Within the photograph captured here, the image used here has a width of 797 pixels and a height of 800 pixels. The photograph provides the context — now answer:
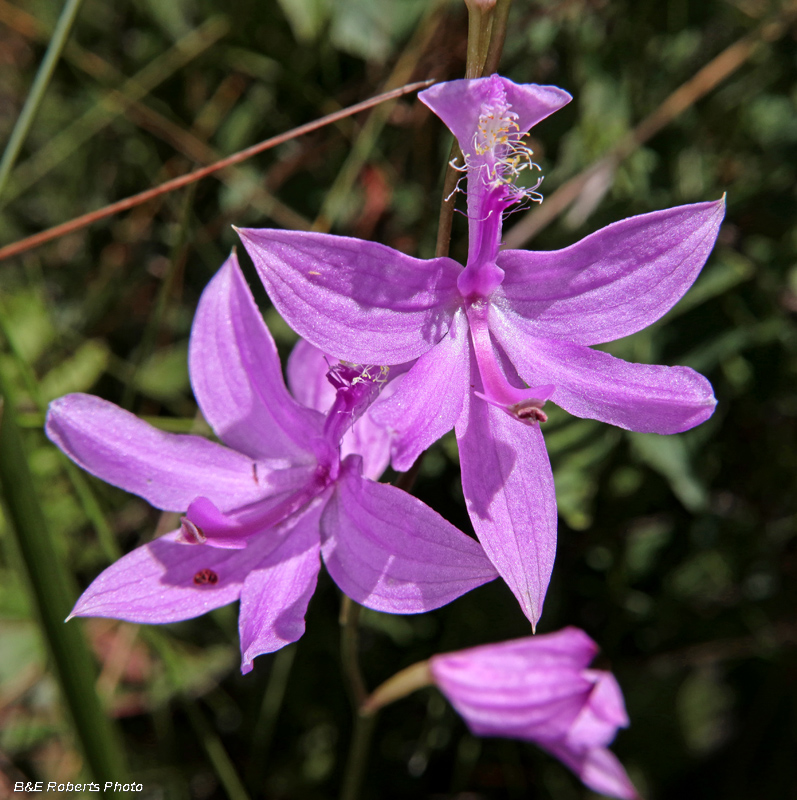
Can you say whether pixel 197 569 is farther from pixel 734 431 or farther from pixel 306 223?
pixel 734 431

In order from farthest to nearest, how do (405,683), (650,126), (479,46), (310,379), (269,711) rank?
(269,711) → (650,126) → (405,683) → (310,379) → (479,46)

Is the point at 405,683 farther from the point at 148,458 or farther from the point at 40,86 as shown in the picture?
the point at 40,86

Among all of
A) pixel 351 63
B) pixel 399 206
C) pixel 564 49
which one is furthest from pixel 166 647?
pixel 564 49

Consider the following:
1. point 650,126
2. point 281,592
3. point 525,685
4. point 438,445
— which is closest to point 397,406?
point 281,592

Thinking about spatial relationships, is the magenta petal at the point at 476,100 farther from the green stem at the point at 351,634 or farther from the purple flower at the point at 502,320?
the green stem at the point at 351,634

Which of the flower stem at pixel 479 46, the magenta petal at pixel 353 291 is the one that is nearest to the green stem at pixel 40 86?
the magenta petal at pixel 353 291

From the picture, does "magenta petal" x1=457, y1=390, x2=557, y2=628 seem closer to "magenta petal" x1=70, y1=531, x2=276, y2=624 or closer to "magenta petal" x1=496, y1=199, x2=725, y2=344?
"magenta petal" x1=496, y1=199, x2=725, y2=344
